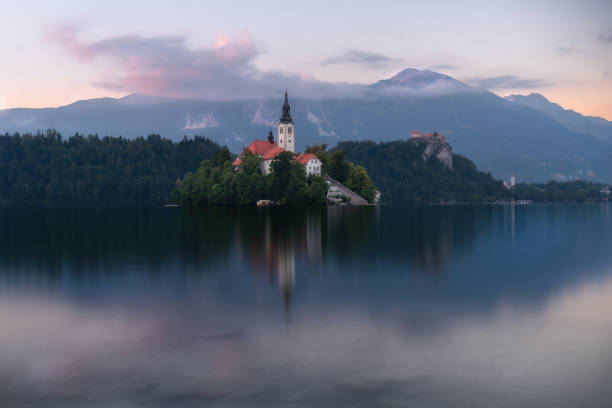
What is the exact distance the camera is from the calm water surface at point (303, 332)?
11.8m

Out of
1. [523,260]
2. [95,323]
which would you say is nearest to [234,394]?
[95,323]

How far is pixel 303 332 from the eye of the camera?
54.1 ft

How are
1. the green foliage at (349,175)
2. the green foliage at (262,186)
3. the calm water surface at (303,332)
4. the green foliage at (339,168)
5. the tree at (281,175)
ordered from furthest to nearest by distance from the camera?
the green foliage at (339,168)
the green foliage at (349,175)
the tree at (281,175)
the green foliage at (262,186)
the calm water surface at (303,332)

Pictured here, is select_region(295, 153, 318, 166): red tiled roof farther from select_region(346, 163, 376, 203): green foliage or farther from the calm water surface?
the calm water surface

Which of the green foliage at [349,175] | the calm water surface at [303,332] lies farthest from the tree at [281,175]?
the calm water surface at [303,332]

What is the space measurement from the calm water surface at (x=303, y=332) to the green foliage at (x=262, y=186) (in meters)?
129

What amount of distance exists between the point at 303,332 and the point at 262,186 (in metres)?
150

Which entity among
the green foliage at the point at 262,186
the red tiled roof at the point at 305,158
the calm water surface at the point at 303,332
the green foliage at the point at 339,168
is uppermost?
the red tiled roof at the point at 305,158

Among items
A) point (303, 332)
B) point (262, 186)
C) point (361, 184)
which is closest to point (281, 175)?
point (262, 186)

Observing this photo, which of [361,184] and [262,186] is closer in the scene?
[262,186]

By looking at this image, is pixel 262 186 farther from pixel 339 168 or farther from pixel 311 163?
pixel 339 168

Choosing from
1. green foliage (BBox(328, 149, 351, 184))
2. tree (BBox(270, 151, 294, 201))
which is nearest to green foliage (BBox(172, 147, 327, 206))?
tree (BBox(270, 151, 294, 201))

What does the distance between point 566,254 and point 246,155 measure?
147951 millimetres

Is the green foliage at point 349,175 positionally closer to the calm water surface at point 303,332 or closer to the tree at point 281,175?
the tree at point 281,175
